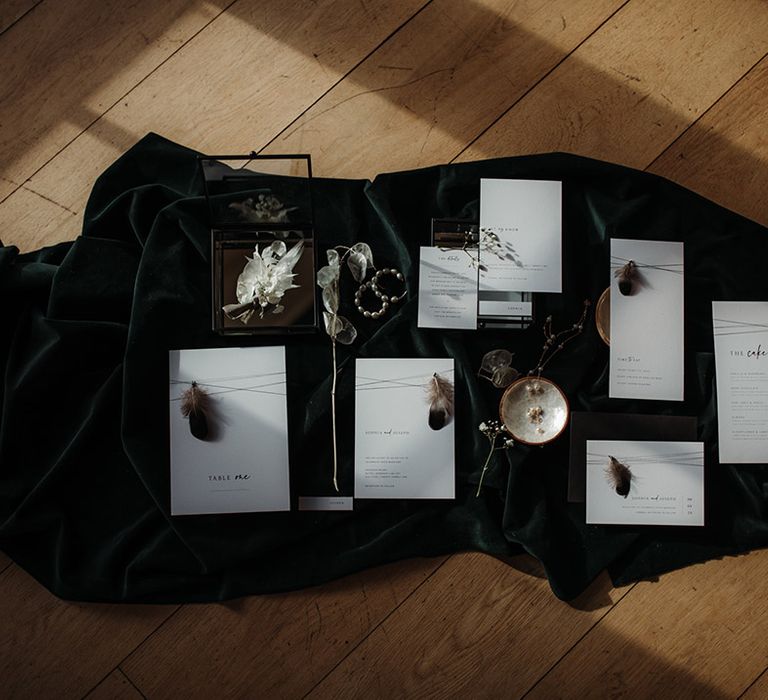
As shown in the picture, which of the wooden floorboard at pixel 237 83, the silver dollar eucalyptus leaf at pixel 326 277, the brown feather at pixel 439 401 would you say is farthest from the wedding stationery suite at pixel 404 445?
the wooden floorboard at pixel 237 83

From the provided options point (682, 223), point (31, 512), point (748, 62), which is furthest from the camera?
point (748, 62)

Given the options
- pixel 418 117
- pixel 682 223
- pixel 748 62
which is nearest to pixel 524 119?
pixel 418 117

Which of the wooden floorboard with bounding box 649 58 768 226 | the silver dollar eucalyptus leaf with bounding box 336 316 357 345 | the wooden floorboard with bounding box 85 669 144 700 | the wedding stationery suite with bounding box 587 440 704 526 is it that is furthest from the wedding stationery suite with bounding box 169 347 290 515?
the wooden floorboard with bounding box 649 58 768 226

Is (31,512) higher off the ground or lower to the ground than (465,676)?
higher

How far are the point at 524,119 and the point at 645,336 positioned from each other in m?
0.51

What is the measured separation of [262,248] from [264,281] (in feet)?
0.23

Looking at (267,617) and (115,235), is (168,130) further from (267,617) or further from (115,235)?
(267,617)

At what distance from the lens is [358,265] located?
4.24 feet

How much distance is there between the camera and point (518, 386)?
1247 mm

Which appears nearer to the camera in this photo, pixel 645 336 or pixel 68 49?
pixel 645 336

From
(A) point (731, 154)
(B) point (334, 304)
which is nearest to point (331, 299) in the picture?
(B) point (334, 304)

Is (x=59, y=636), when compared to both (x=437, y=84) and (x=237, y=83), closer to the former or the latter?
(x=237, y=83)

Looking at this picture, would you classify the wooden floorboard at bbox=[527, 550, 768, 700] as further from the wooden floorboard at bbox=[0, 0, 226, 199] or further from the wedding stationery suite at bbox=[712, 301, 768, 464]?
the wooden floorboard at bbox=[0, 0, 226, 199]

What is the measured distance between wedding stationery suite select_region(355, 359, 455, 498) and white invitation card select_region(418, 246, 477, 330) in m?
0.11
